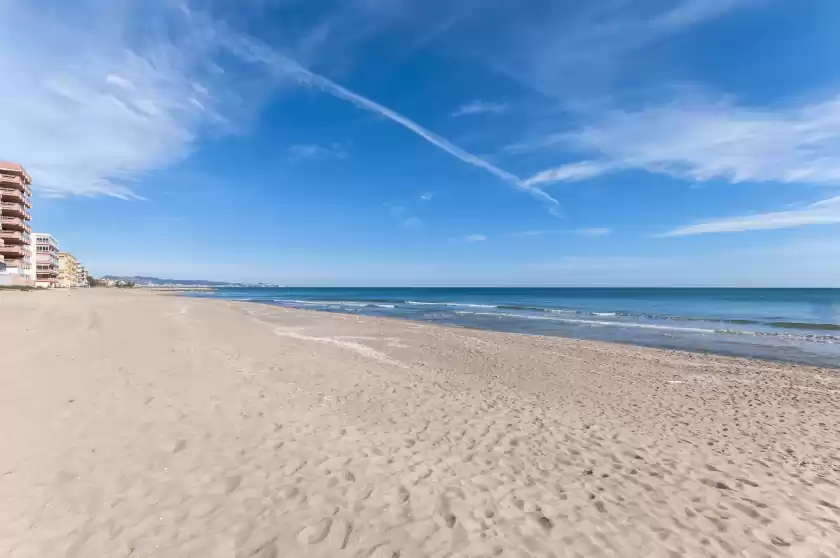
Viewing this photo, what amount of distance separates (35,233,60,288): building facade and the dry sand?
99551 millimetres

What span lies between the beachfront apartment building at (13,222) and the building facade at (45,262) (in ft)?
60.9

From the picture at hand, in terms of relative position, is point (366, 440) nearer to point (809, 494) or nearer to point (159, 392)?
point (159, 392)

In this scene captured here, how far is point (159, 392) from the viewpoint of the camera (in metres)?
8.05

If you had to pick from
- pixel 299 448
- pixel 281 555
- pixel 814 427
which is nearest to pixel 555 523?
pixel 281 555

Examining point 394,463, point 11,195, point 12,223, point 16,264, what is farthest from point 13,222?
point 394,463

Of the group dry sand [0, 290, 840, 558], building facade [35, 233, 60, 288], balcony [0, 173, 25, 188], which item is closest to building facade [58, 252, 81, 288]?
building facade [35, 233, 60, 288]

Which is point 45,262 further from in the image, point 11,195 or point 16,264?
point 11,195

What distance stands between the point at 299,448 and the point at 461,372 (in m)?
6.94

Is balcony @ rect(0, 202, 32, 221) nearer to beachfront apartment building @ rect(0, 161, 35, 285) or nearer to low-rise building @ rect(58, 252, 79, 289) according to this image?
beachfront apartment building @ rect(0, 161, 35, 285)

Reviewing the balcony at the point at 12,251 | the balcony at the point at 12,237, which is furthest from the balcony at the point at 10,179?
the balcony at the point at 12,251

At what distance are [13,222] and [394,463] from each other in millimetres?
87830

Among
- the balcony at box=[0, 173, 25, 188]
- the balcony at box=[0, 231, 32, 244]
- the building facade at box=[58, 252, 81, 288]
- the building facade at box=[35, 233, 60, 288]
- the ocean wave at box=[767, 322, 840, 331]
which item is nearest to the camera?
the ocean wave at box=[767, 322, 840, 331]

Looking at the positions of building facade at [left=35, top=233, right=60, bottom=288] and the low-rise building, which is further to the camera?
the low-rise building

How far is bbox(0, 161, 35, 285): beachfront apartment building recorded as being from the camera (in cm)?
6369
